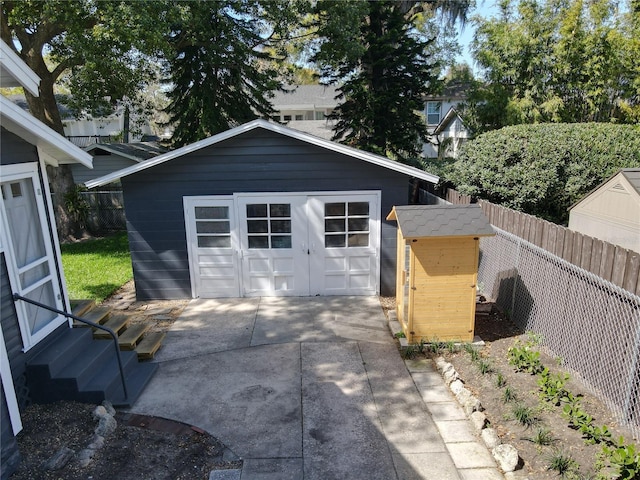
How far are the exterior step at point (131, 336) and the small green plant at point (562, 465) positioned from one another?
5225 millimetres

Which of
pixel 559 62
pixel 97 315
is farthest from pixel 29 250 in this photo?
pixel 559 62

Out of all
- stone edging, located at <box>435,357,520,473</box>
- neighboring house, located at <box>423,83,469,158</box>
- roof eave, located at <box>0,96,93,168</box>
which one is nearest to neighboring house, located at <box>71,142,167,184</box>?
neighboring house, located at <box>423,83,469,158</box>

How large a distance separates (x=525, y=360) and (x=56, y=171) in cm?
1466

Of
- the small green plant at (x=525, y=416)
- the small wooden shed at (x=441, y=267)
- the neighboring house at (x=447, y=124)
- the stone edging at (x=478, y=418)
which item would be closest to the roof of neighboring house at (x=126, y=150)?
the neighboring house at (x=447, y=124)

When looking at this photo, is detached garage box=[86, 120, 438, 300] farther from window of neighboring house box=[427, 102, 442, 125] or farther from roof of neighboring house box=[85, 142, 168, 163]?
window of neighboring house box=[427, 102, 442, 125]

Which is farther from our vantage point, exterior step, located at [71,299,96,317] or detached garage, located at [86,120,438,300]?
detached garage, located at [86,120,438,300]

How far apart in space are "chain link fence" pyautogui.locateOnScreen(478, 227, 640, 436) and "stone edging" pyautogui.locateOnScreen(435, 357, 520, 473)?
1.36 meters

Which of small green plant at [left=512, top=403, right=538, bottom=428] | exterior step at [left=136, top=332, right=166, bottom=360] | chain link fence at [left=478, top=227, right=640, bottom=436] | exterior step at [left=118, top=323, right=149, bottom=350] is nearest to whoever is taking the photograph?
chain link fence at [left=478, top=227, right=640, bottom=436]

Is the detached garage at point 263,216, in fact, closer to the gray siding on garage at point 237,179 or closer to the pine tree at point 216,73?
the gray siding on garage at point 237,179

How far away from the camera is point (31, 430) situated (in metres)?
4.26

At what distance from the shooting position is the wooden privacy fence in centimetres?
444

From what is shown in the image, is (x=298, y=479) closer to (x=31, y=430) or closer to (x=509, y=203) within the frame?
(x=31, y=430)

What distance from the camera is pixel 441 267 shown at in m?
6.17

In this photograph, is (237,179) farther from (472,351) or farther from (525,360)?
(525,360)
